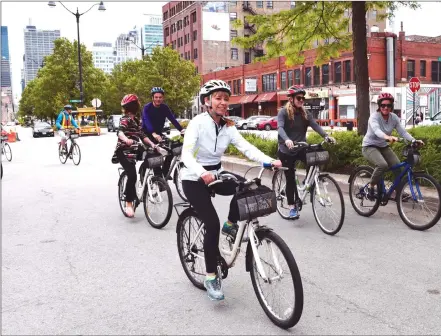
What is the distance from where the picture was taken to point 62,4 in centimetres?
4062

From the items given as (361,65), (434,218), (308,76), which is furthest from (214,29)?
(434,218)

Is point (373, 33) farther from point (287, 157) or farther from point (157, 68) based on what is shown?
point (287, 157)

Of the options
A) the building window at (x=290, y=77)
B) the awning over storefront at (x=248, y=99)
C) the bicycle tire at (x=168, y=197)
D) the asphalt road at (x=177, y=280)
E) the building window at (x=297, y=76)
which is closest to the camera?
the asphalt road at (x=177, y=280)

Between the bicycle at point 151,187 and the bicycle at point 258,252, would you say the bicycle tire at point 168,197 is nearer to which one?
the bicycle at point 151,187

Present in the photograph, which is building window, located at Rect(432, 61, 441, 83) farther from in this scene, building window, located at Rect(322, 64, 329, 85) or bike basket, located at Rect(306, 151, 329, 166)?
bike basket, located at Rect(306, 151, 329, 166)

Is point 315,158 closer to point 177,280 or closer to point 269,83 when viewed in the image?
point 177,280

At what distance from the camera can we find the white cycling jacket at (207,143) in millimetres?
4102

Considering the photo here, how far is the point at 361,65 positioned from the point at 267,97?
5294 centimetres

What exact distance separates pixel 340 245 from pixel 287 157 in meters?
1.67

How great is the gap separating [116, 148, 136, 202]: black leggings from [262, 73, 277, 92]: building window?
57.6 meters

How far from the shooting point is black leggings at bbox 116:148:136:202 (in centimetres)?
748

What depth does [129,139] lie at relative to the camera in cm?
736

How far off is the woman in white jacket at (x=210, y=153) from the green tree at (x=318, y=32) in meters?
7.99

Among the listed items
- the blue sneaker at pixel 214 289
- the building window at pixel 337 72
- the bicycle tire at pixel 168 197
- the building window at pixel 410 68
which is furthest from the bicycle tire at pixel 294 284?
the building window at pixel 410 68
